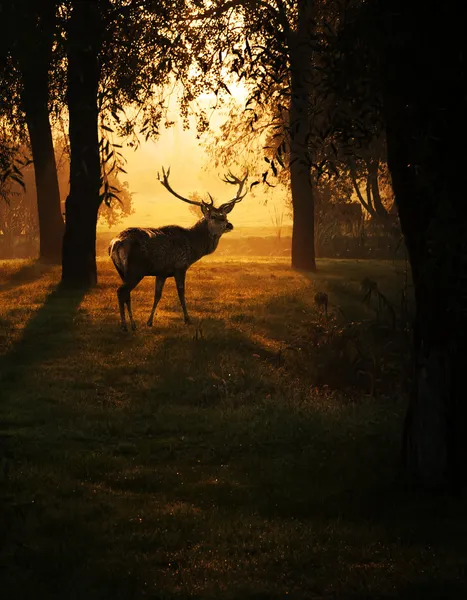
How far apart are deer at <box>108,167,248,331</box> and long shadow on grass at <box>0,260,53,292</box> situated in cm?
744

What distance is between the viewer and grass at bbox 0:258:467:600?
7488mm

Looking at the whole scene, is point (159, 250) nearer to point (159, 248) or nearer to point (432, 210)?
point (159, 248)

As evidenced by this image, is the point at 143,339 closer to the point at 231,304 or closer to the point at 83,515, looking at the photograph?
the point at 231,304

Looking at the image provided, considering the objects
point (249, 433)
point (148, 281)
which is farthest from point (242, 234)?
point (249, 433)

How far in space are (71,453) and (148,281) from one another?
16969mm

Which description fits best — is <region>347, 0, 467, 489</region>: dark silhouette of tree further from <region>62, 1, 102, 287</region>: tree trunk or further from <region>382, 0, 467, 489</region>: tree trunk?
<region>62, 1, 102, 287</region>: tree trunk

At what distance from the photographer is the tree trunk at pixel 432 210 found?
8.85 metres

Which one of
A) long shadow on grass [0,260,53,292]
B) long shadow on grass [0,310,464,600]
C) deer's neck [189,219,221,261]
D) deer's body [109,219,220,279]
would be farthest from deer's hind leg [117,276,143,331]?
long shadow on grass [0,260,53,292]

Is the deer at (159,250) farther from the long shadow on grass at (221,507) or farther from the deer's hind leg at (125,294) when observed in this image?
the long shadow on grass at (221,507)

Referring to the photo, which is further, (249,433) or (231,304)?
(231,304)

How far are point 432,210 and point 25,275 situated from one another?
2078cm

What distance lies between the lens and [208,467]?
10617mm

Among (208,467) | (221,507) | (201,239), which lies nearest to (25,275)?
(201,239)

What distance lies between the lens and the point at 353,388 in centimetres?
1570
